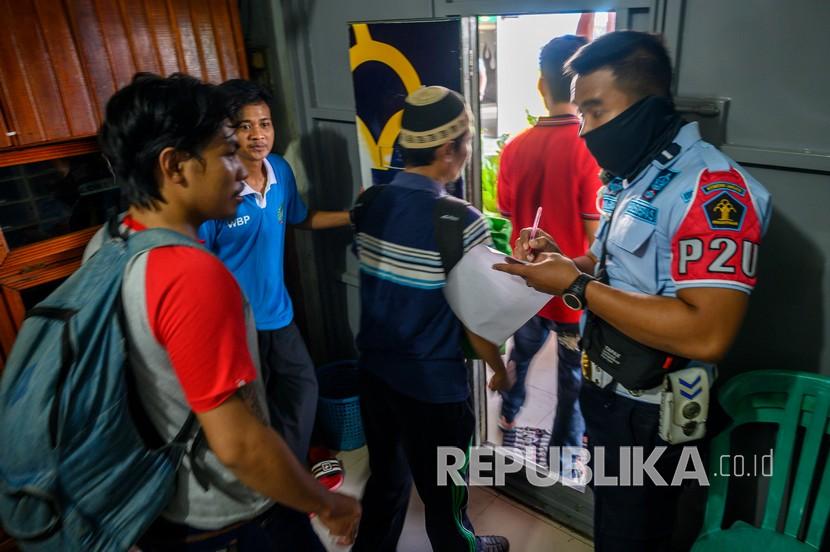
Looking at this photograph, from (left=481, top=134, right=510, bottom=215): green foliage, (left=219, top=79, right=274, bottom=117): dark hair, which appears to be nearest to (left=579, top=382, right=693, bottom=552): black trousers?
(left=481, top=134, right=510, bottom=215): green foliage

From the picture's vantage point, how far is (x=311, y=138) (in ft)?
9.73

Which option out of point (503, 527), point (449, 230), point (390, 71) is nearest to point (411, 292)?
point (449, 230)

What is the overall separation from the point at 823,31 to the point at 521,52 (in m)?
1.47

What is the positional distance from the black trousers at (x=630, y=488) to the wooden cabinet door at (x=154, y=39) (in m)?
2.21

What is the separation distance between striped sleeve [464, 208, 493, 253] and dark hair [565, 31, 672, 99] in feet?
1.79

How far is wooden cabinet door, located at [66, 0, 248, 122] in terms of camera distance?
2242mm

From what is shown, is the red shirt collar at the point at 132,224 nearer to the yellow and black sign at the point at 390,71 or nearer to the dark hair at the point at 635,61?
the dark hair at the point at 635,61

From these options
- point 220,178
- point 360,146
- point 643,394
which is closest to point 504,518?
point 643,394

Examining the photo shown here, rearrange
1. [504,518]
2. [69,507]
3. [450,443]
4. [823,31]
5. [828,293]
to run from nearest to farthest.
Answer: [69,507], [823,31], [828,293], [450,443], [504,518]

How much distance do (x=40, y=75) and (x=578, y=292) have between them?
2.14 metres

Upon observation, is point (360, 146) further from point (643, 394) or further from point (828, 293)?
point (828, 293)

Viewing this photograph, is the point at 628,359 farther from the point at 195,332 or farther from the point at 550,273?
the point at 195,332

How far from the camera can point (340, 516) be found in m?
1.33

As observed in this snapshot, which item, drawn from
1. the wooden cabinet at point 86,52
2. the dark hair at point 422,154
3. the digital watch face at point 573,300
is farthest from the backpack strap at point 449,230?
the wooden cabinet at point 86,52
